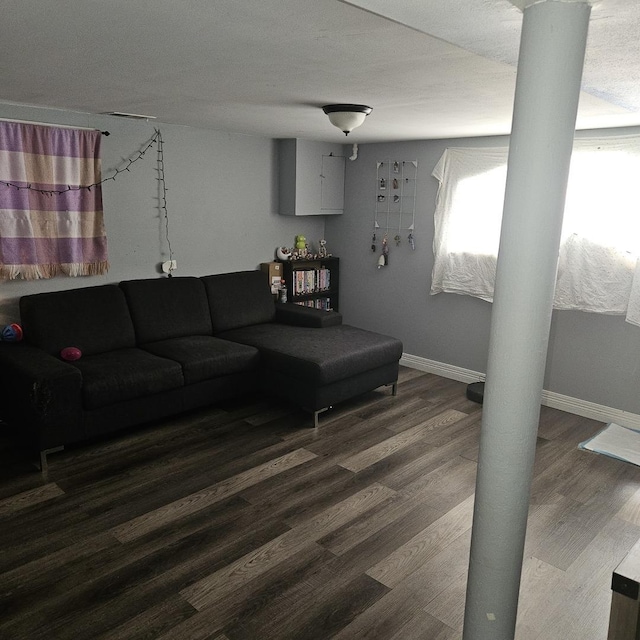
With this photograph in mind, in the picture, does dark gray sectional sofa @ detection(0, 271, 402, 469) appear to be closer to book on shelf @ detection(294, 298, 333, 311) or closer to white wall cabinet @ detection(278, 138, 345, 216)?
book on shelf @ detection(294, 298, 333, 311)

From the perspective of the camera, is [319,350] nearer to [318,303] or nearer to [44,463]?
[318,303]

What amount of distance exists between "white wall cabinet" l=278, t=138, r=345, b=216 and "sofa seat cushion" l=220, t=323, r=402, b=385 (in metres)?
1.33

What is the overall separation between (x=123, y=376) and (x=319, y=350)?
1365 millimetres

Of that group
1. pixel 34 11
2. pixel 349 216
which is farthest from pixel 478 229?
pixel 34 11

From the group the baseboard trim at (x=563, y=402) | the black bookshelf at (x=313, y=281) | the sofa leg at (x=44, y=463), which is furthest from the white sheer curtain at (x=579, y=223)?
the sofa leg at (x=44, y=463)

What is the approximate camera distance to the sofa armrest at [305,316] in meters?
4.84

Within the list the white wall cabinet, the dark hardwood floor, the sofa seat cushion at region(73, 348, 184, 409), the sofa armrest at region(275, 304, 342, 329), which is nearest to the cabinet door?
the white wall cabinet

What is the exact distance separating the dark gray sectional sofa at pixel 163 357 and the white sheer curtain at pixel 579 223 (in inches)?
43.4

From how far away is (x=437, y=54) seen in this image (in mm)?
2082

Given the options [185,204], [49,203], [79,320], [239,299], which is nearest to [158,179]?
[185,204]

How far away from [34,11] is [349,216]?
13.9ft

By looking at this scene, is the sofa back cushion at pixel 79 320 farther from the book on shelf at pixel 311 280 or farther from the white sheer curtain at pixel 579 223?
the white sheer curtain at pixel 579 223

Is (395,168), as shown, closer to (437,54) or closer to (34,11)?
(437,54)

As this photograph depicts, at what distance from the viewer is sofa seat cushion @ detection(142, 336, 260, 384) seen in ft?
12.8
